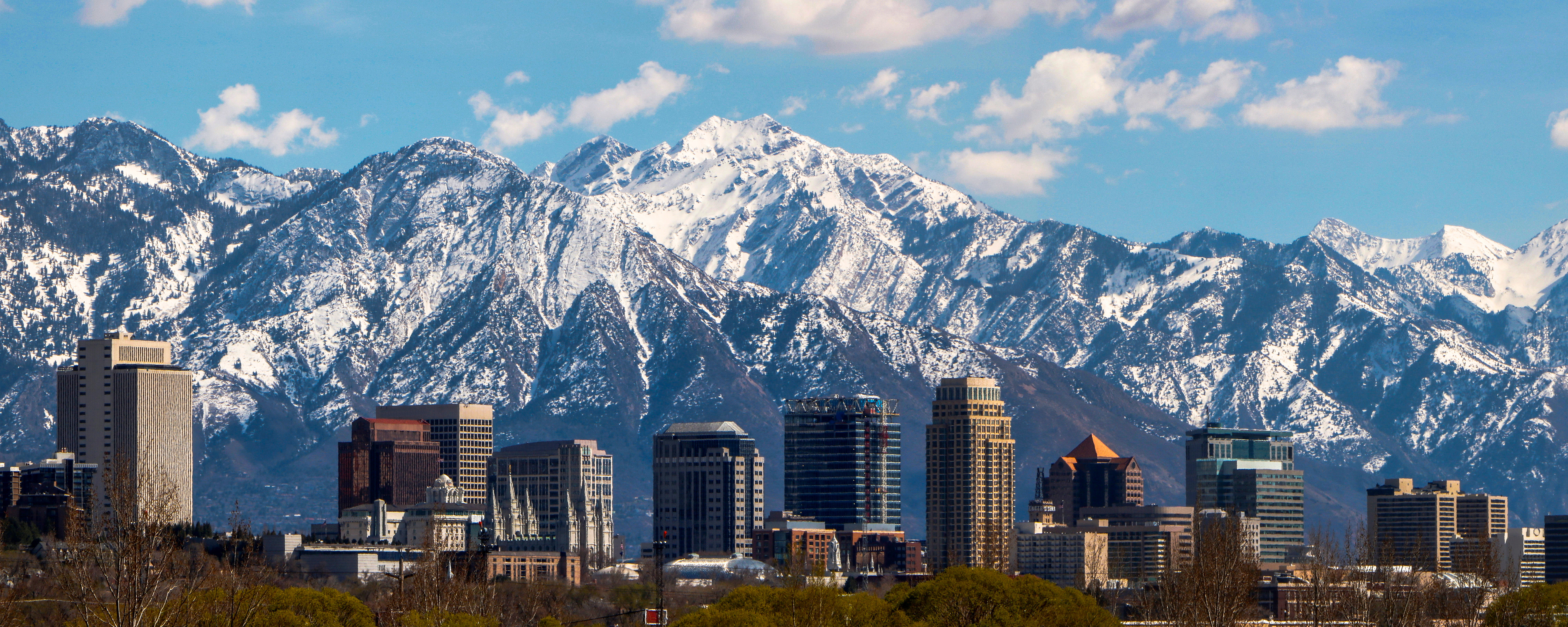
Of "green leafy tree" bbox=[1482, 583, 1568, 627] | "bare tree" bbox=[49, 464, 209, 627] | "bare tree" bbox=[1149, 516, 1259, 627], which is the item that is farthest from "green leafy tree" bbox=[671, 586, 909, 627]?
"bare tree" bbox=[49, 464, 209, 627]

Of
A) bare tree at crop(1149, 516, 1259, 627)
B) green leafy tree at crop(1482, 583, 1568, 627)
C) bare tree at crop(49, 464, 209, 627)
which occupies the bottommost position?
green leafy tree at crop(1482, 583, 1568, 627)

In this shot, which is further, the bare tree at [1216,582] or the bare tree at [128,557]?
the bare tree at [1216,582]

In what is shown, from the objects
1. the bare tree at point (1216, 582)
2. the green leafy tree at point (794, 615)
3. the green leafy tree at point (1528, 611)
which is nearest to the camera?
the bare tree at point (1216, 582)

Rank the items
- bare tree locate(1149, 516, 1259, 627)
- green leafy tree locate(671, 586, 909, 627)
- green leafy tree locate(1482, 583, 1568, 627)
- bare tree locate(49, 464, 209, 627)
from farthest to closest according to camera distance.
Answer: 1. green leafy tree locate(1482, 583, 1568, 627)
2. green leafy tree locate(671, 586, 909, 627)
3. bare tree locate(1149, 516, 1259, 627)
4. bare tree locate(49, 464, 209, 627)

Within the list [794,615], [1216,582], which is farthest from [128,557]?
[1216,582]

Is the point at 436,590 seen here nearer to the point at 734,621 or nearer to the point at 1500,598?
the point at 734,621

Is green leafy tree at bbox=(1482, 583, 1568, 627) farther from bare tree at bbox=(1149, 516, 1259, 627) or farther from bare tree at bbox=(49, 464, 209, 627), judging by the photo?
bare tree at bbox=(49, 464, 209, 627)

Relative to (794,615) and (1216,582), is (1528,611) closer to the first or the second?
(1216,582)

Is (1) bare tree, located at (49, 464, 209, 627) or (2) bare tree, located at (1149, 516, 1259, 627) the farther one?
(2) bare tree, located at (1149, 516, 1259, 627)

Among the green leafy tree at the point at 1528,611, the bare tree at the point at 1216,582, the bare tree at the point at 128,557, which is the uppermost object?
the bare tree at the point at 128,557

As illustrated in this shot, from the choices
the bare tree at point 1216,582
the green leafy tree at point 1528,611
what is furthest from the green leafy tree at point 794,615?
the green leafy tree at point 1528,611

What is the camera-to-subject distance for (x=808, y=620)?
173875mm

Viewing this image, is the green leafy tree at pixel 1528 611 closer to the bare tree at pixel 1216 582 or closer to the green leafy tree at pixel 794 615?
the bare tree at pixel 1216 582

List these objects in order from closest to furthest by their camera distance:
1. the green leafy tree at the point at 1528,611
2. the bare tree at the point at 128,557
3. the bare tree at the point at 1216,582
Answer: the bare tree at the point at 128,557, the bare tree at the point at 1216,582, the green leafy tree at the point at 1528,611
